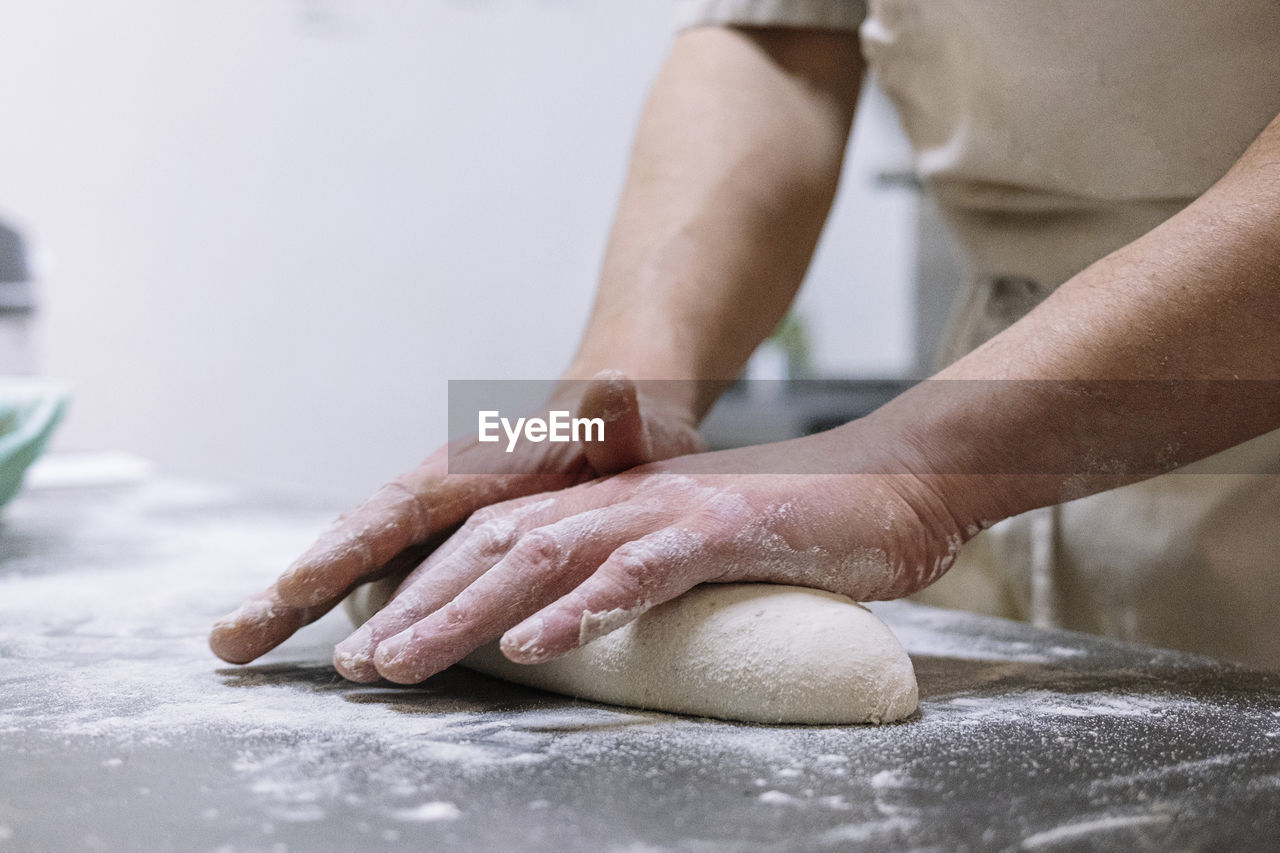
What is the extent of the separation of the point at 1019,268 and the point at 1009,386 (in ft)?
1.48

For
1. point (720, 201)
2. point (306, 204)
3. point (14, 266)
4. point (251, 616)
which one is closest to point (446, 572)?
point (251, 616)

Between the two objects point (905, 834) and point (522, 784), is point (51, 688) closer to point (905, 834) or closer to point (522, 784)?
point (522, 784)

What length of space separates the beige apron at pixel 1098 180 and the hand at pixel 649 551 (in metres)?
0.44

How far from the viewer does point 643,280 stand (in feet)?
3.66

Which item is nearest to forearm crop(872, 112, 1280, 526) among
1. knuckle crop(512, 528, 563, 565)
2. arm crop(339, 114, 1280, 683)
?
arm crop(339, 114, 1280, 683)

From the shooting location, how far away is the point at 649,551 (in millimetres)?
650

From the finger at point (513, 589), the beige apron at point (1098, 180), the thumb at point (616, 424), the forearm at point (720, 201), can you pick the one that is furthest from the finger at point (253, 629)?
the beige apron at point (1098, 180)

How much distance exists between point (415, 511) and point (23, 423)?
882 mm

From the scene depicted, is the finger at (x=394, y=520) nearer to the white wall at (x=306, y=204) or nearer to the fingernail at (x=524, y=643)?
the fingernail at (x=524, y=643)

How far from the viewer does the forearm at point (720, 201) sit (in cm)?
109

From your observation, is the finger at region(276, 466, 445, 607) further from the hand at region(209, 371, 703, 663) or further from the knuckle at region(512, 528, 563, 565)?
the knuckle at region(512, 528, 563, 565)

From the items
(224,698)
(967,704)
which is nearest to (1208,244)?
(967,704)

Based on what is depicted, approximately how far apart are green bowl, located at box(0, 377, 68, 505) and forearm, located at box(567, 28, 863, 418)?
2.56ft

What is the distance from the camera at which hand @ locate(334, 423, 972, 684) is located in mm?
646
